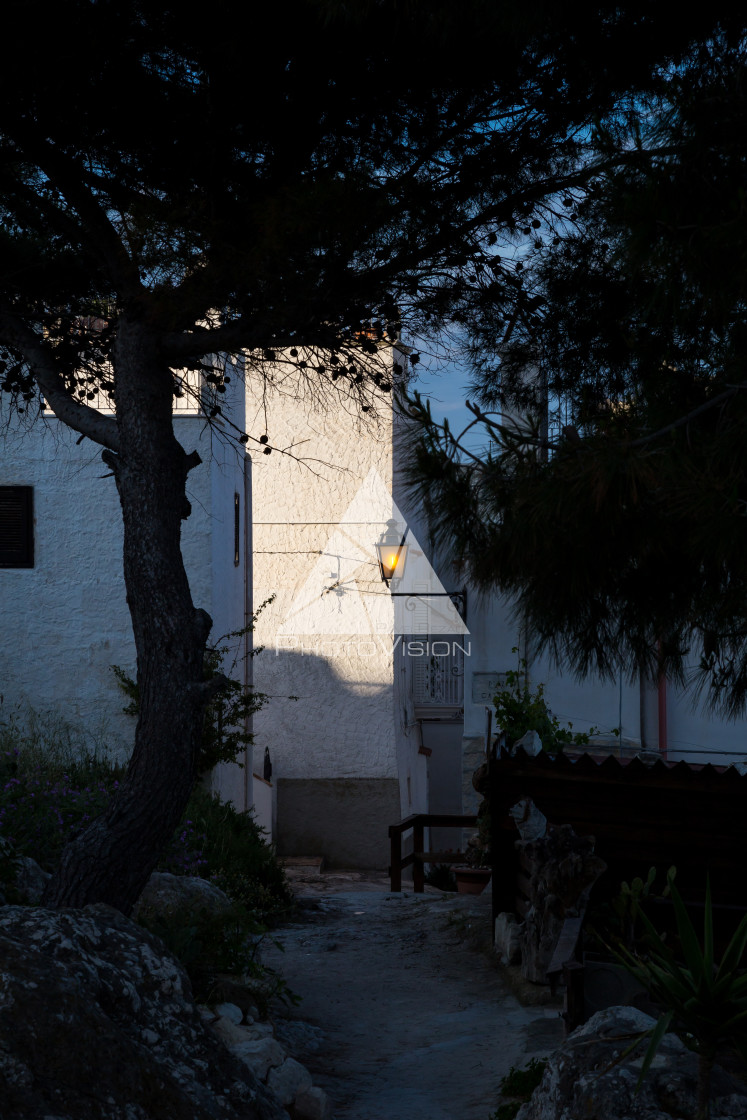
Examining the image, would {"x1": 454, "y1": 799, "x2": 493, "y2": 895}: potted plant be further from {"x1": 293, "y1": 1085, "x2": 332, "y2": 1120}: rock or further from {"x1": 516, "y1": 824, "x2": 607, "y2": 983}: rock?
{"x1": 293, "y1": 1085, "x2": 332, "y2": 1120}: rock

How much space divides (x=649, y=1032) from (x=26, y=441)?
368 inches

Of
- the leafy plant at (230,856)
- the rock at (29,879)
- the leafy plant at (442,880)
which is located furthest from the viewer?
the leafy plant at (442,880)

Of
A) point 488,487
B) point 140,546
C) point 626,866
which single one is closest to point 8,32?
point 140,546

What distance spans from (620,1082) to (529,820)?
3894mm

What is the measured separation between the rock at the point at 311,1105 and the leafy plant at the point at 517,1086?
753mm

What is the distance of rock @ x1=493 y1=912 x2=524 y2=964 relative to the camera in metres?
7.33

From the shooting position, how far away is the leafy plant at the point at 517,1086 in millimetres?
4602

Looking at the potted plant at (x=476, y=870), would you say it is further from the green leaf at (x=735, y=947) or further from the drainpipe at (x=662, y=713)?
the green leaf at (x=735, y=947)

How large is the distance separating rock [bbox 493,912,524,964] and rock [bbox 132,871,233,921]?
6.88ft

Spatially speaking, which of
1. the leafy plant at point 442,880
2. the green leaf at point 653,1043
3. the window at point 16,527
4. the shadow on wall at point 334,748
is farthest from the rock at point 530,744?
the shadow on wall at point 334,748

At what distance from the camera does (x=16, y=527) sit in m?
10.9

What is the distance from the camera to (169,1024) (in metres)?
3.51

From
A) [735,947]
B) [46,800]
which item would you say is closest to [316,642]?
[46,800]

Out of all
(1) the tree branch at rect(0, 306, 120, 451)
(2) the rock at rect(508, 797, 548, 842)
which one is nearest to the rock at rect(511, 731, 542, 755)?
(2) the rock at rect(508, 797, 548, 842)
